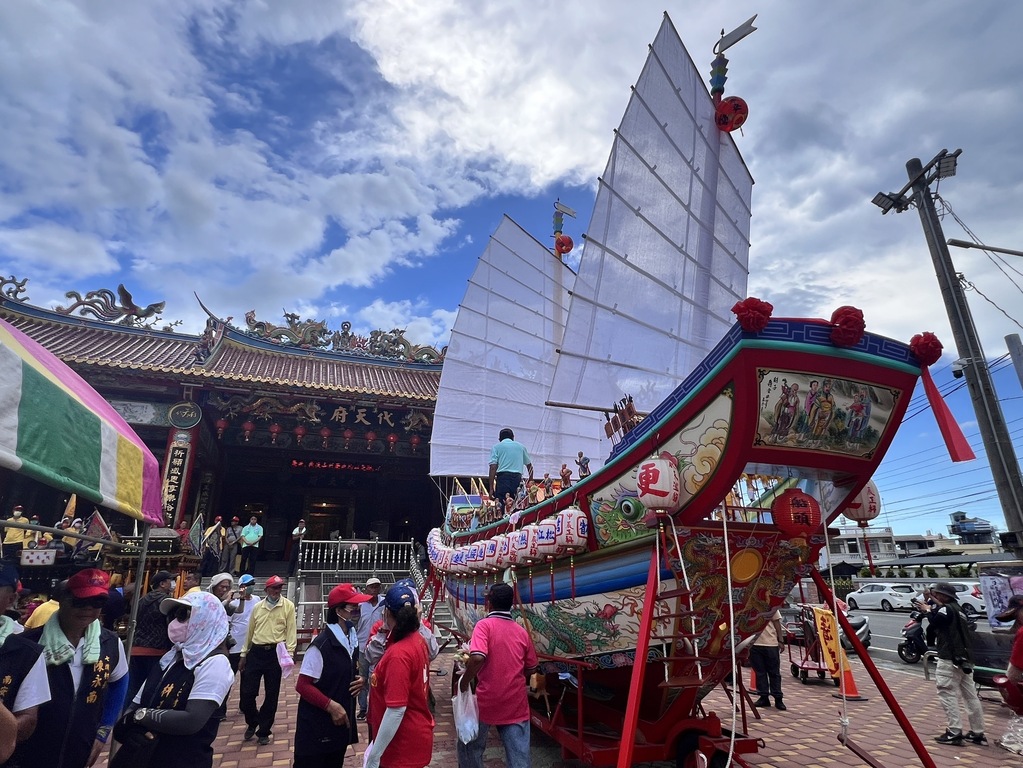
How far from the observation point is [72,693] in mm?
2371

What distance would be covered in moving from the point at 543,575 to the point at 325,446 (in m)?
10.5

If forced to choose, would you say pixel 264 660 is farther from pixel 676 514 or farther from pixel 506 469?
pixel 676 514

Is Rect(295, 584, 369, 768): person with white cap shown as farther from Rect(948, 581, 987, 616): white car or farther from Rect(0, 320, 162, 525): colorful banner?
Rect(948, 581, 987, 616): white car

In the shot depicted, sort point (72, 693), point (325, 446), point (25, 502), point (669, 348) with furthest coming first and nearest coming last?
point (325, 446) < point (25, 502) < point (669, 348) < point (72, 693)

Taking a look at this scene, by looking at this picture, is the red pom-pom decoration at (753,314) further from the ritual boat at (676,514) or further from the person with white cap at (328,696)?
the person with white cap at (328,696)

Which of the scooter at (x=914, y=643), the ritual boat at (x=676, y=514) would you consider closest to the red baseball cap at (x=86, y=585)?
the ritual boat at (x=676, y=514)

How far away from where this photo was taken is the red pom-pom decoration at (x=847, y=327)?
10.4 ft

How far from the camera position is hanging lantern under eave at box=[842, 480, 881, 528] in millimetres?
3891

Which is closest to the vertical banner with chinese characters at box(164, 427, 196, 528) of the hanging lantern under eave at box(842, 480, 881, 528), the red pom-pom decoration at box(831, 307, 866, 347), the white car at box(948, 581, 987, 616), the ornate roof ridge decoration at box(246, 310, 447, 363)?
the ornate roof ridge decoration at box(246, 310, 447, 363)

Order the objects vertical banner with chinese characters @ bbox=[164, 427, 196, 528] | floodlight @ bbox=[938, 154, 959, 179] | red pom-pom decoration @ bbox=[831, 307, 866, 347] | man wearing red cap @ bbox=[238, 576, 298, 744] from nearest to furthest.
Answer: red pom-pom decoration @ bbox=[831, 307, 866, 347]
man wearing red cap @ bbox=[238, 576, 298, 744]
floodlight @ bbox=[938, 154, 959, 179]
vertical banner with chinese characters @ bbox=[164, 427, 196, 528]

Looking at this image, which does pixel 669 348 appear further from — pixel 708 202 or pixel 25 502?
pixel 25 502

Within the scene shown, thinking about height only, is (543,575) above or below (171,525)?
below

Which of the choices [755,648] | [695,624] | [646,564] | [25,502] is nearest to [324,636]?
[646,564]

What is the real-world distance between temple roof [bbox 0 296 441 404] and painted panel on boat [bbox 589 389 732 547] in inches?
353
